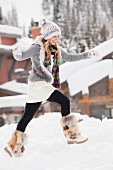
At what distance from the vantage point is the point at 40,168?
362cm

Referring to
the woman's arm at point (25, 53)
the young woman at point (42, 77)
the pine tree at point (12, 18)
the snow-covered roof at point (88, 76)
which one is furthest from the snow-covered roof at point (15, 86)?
the pine tree at point (12, 18)

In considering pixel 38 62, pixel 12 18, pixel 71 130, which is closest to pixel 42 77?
pixel 38 62

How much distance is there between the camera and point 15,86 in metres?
19.1

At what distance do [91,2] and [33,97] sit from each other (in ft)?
201

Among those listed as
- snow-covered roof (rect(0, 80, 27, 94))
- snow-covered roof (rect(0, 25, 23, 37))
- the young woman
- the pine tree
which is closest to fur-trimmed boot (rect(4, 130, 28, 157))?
the young woman

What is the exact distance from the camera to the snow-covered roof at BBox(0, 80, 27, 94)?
729 inches

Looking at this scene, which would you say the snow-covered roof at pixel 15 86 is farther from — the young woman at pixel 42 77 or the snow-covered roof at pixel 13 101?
the young woman at pixel 42 77

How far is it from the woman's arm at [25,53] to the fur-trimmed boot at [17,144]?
97 centimetres

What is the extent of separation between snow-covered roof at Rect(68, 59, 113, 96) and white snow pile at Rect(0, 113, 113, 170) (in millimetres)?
9258

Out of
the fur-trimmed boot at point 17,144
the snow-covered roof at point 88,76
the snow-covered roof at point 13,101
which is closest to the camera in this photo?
the fur-trimmed boot at point 17,144

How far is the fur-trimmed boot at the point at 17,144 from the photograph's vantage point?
4238mm

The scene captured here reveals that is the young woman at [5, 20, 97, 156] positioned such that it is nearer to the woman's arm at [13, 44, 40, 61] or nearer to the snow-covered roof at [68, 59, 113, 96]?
the woman's arm at [13, 44, 40, 61]

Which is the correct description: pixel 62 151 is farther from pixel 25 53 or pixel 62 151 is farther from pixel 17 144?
pixel 25 53

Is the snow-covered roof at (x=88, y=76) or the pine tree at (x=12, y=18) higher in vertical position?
the pine tree at (x=12, y=18)
